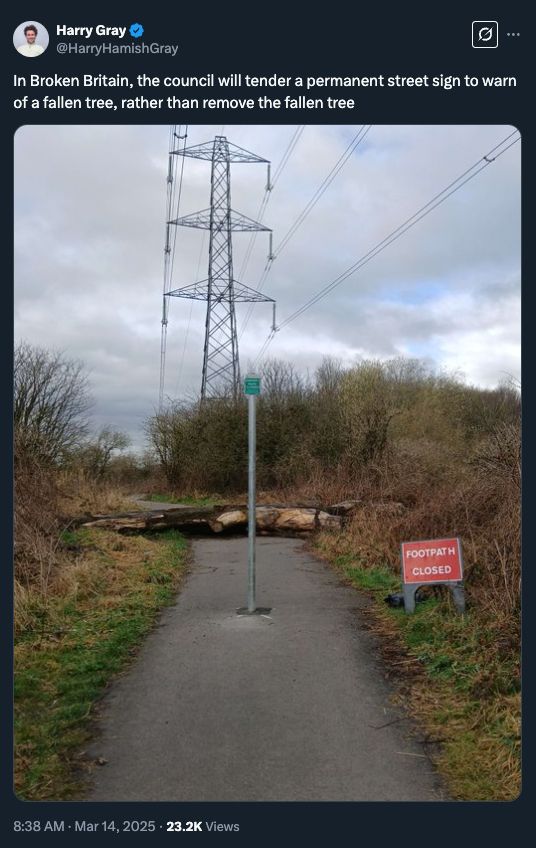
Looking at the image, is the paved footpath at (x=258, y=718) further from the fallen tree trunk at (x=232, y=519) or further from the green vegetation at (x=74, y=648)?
the fallen tree trunk at (x=232, y=519)

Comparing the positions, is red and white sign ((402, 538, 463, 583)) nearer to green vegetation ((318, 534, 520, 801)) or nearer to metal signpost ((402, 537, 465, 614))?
metal signpost ((402, 537, 465, 614))

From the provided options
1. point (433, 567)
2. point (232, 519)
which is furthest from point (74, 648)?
point (232, 519)

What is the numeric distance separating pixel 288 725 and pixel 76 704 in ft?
5.41

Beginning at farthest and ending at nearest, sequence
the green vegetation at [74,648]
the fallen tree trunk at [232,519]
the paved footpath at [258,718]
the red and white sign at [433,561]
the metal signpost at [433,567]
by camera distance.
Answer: the fallen tree trunk at [232,519], the red and white sign at [433,561], the metal signpost at [433,567], the green vegetation at [74,648], the paved footpath at [258,718]

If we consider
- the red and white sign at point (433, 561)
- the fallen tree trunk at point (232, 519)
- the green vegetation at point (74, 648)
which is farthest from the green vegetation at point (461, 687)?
the fallen tree trunk at point (232, 519)

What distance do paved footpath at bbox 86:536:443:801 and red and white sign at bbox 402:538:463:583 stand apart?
0.86 m

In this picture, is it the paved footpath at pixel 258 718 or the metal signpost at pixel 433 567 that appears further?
the metal signpost at pixel 433 567

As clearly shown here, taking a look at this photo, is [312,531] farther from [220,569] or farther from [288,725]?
[288,725]

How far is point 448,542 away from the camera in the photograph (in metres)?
7.36

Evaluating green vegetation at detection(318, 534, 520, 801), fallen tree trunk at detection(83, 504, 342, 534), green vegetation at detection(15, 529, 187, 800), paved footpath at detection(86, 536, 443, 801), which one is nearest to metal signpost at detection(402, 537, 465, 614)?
green vegetation at detection(318, 534, 520, 801)

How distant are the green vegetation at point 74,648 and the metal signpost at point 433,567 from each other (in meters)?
2.98

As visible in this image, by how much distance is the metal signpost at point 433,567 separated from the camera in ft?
23.6

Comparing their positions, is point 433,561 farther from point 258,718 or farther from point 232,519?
point 232,519

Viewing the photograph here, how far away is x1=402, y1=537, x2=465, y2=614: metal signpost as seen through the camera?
23.6 ft
